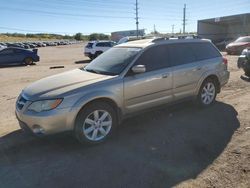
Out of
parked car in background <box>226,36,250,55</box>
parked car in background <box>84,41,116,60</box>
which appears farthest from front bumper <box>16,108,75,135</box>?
parked car in background <box>226,36,250,55</box>

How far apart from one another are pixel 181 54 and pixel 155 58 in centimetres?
83

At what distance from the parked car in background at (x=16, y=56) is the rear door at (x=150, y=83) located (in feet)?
56.7

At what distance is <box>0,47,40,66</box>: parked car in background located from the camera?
20797 mm

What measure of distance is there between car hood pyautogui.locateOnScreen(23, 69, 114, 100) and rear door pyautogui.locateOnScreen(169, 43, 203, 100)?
1.68m

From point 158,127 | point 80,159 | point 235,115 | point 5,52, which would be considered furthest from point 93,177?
point 5,52

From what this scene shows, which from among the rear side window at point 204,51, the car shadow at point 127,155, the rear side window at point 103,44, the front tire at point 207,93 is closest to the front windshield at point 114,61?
the car shadow at point 127,155

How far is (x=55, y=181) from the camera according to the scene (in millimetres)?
3852

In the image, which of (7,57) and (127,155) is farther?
(7,57)

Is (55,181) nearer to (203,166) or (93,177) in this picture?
(93,177)

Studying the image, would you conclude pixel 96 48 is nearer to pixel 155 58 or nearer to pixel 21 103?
pixel 155 58

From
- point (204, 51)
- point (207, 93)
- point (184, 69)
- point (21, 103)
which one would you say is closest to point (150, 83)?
point (184, 69)

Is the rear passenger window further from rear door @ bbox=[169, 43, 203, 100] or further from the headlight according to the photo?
the headlight

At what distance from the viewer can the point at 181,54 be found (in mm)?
6441

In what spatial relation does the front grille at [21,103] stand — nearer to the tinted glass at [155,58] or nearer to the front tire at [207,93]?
the tinted glass at [155,58]
